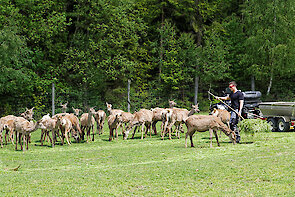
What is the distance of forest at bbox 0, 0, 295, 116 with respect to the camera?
3238 centimetres

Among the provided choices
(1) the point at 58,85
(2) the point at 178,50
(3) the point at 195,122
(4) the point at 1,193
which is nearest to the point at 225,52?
(2) the point at 178,50

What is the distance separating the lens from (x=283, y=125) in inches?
765

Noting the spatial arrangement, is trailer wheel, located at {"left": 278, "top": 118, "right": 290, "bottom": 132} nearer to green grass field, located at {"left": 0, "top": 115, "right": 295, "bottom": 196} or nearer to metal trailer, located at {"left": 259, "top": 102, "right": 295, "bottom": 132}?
metal trailer, located at {"left": 259, "top": 102, "right": 295, "bottom": 132}

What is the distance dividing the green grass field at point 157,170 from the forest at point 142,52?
16.5m

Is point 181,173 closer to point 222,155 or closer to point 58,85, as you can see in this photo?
point 222,155

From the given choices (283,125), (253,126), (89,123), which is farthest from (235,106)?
(89,123)

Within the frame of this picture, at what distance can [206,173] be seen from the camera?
32.9ft

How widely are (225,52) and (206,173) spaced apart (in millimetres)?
29545

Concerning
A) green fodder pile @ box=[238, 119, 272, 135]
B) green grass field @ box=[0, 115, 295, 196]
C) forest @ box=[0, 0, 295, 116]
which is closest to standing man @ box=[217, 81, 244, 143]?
green fodder pile @ box=[238, 119, 272, 135]

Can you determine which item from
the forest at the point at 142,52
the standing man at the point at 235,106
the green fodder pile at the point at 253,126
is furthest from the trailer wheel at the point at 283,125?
the forest at the point at 142,52

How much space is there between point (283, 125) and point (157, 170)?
10808mm

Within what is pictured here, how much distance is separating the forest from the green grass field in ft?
54.2

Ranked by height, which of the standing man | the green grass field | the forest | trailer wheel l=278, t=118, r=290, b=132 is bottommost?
the green grass field

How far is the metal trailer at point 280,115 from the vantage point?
19.2 meters
